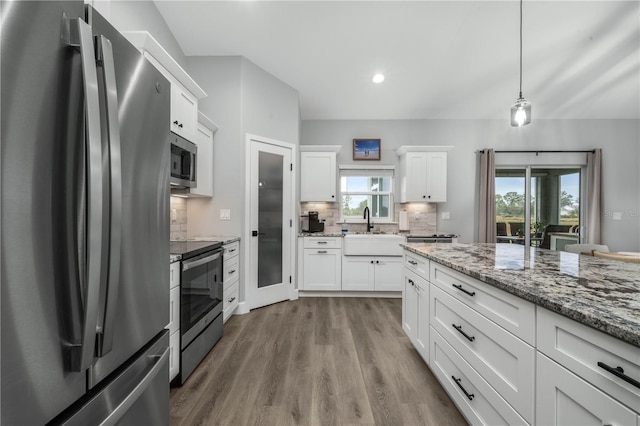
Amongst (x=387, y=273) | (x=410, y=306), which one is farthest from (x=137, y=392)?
(x=387, y=273)

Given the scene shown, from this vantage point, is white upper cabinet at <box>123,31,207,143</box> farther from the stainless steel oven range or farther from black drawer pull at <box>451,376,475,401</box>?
black drawer pull at <box>451,376,475,401</box>

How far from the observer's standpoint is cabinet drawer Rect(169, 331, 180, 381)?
1573mm

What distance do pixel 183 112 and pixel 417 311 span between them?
257cm

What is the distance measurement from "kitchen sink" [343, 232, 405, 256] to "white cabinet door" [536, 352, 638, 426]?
9.11 feet

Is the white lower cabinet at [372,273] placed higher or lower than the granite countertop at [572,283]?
lower

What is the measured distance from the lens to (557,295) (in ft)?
2.70

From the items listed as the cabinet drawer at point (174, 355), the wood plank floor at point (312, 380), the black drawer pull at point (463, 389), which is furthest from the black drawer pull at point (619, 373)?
the cabinet drawer at point (174, 355)

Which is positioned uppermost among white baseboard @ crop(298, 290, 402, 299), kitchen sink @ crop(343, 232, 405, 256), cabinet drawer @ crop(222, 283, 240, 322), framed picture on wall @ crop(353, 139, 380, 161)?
framed picture on wall @ crop(353, 139, 380, 161)

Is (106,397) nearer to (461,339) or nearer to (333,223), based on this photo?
(461,339)

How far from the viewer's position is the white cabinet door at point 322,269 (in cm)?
361

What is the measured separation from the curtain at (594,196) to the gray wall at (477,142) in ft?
0.59

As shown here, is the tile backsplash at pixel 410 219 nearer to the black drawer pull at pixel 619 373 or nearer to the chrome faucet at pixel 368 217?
the chrome faucet at pixel 368 217

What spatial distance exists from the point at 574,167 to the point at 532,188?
836 millimetres

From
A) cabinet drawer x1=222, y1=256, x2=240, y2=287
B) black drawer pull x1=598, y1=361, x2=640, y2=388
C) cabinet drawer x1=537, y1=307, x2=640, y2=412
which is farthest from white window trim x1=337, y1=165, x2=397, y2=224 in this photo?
black drawer pull x1=598, y1=361, x2=640, y2=388
